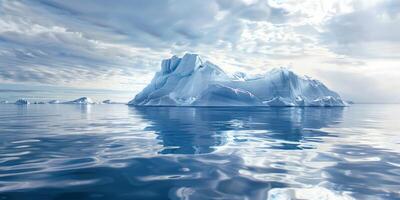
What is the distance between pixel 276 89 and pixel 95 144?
222 ft

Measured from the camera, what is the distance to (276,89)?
74.6m

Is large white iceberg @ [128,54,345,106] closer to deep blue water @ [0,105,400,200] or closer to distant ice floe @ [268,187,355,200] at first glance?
deep blue water @ [0,105,400,200]

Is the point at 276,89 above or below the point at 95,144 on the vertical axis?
above

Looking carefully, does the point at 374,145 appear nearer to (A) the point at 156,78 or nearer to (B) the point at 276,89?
(B) the point at 276,89

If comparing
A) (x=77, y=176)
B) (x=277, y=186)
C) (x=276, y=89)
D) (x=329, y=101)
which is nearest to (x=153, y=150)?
(x=77, y=176)

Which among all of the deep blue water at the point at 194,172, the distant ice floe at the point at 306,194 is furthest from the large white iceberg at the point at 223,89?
the distant ice floe at the point at 306,194

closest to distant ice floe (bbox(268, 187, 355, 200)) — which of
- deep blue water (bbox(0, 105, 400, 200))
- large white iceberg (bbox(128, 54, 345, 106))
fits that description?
deep blue water (bbox(0, 105, 400, 200))

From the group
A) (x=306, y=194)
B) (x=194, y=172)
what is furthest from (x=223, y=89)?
(x=306, y=194)

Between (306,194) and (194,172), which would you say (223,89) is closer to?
(194,172)

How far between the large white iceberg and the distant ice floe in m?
64.4

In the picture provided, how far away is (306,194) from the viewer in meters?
5.46

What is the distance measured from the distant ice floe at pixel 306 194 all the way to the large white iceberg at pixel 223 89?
211 ft

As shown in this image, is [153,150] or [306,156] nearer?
[306,156]

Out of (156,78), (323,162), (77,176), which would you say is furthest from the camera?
(156,78)
